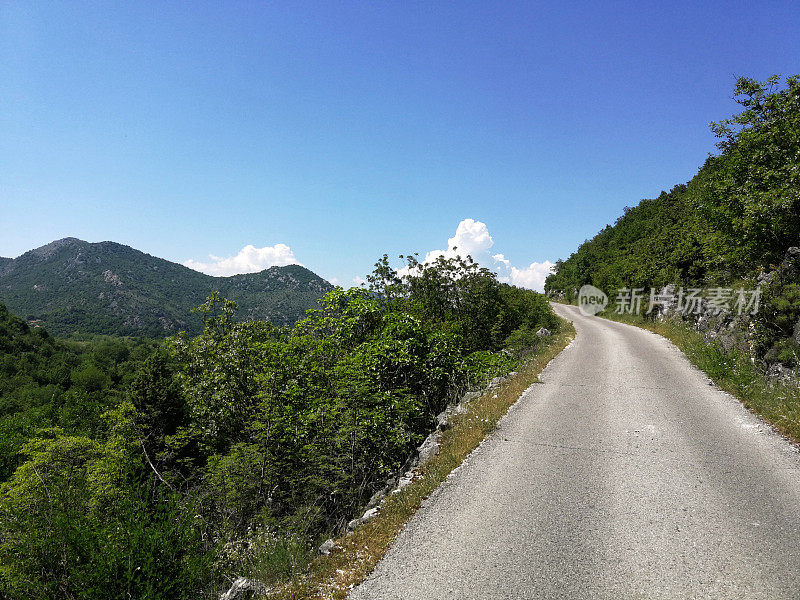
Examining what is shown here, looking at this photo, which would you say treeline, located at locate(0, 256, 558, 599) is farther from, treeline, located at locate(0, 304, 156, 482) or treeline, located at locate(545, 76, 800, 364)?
treeline, located at locate(0, 304, 156, 482)

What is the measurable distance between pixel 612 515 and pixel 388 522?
10.6 feet

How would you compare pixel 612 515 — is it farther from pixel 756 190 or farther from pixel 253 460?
pixel 756 190

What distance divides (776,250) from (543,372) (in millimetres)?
10646

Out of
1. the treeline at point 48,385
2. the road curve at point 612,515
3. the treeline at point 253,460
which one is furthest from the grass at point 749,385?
the treeline at point 48,385

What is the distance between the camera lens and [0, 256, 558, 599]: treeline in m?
5.27

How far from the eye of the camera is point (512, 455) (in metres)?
7.43

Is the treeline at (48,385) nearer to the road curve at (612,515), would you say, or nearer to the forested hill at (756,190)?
the road curve at (612,515)

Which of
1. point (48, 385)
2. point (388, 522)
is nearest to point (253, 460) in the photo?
point (388, 522)

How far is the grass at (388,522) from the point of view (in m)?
4.36

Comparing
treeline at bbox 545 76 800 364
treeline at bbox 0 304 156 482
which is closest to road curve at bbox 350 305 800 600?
treeline at bbox 545 76 800 364

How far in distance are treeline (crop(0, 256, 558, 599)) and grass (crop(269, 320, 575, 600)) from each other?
575 millimetres

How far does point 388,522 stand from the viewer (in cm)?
554

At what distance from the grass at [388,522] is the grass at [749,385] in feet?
18.9

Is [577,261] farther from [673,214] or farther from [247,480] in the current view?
[247,480]
